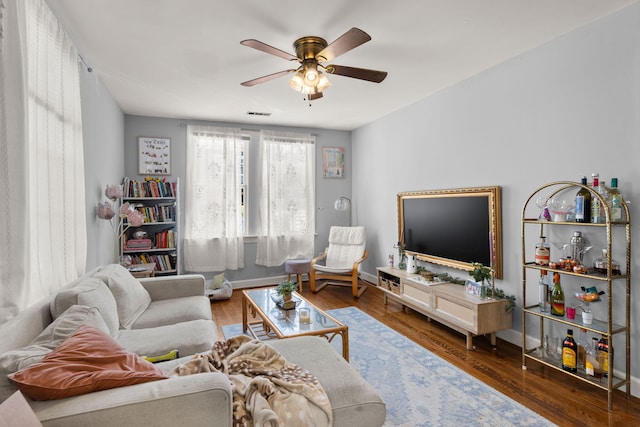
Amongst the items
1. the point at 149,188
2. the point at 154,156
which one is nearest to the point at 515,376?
the point at 149,188

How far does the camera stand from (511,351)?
9.82ft

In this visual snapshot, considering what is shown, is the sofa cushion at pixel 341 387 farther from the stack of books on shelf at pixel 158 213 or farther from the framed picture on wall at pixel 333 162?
the framed picture on wall at pixel 333 162

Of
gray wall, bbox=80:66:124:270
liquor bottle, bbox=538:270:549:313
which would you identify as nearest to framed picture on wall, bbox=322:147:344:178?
gray wall, bbox=80:66:124:270

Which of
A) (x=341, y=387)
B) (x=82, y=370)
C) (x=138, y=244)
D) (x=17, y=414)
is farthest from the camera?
(x=138, y=244)

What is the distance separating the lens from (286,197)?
5.55m

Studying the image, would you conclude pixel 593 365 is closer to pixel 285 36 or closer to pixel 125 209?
pixel 285 36

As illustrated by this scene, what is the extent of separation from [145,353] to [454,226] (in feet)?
10.1

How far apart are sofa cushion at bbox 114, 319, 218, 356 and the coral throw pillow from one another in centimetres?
55

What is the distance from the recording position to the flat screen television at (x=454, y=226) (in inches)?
128

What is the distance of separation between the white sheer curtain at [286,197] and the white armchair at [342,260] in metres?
0.43

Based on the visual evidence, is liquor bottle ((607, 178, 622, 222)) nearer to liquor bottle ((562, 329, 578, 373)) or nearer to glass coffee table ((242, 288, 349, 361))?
liquor bottle ((562, 329, 578, 373))

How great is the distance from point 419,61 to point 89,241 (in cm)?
332

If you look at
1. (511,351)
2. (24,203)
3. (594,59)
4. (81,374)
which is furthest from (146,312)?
(594,59)

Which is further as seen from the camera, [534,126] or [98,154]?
[98,154]
